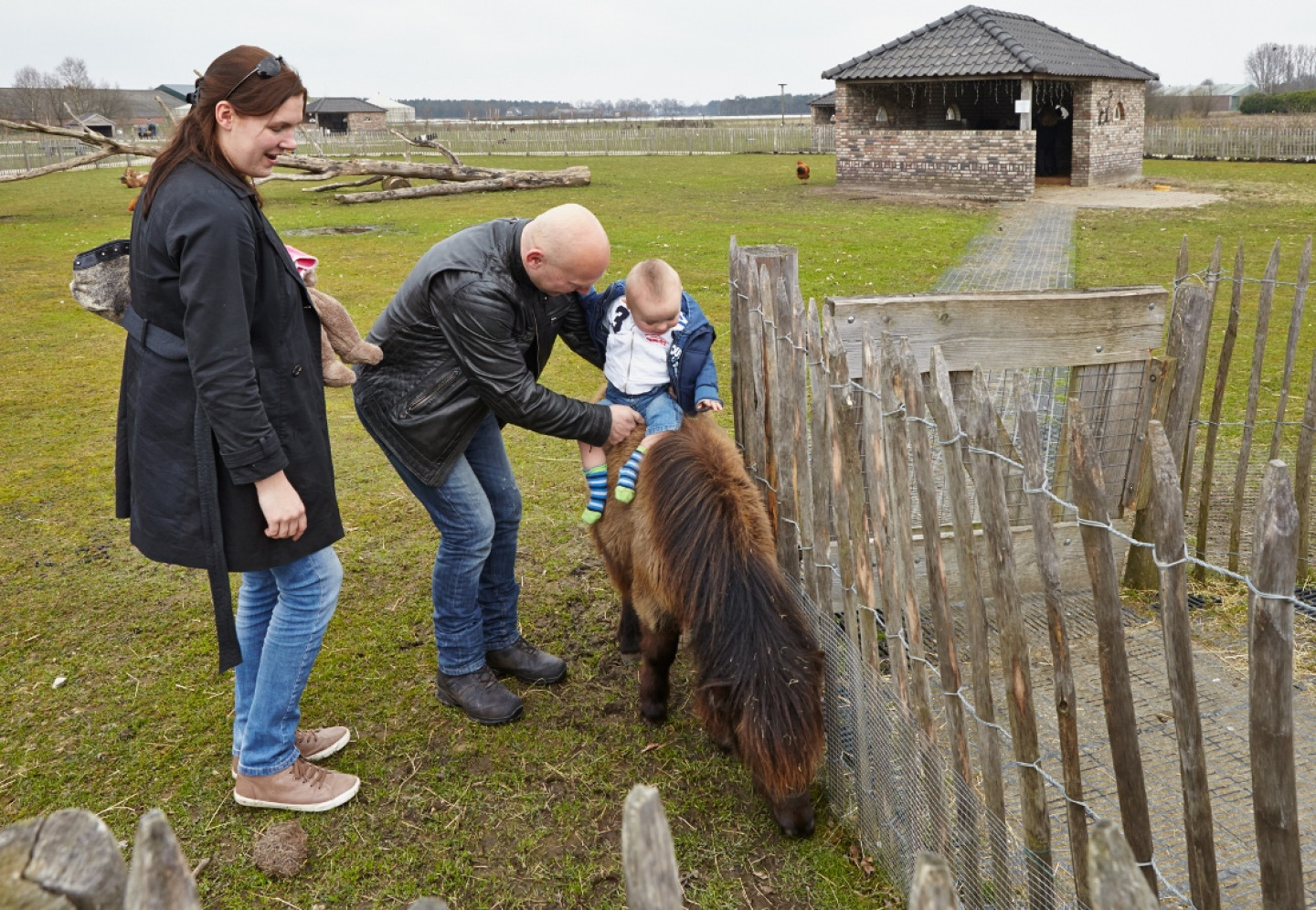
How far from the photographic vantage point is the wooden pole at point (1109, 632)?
1.83 meters

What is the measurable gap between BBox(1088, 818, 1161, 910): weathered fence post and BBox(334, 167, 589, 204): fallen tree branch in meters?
23.3

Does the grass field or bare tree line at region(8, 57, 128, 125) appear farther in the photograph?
bare tree line at region(8, 57, 128, 125)

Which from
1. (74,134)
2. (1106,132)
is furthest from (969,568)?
(1106,132)

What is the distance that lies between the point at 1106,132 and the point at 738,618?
80.1 ft

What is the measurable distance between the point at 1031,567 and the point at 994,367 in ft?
3.23

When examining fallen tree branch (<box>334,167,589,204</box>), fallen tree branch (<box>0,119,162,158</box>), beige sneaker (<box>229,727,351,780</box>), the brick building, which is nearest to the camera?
beige sneaker (<box>229,727,351,780</box>)

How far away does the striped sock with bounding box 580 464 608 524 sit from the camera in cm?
339

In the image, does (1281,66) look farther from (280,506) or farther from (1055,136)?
(280,506)

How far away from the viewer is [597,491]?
3.39 meters

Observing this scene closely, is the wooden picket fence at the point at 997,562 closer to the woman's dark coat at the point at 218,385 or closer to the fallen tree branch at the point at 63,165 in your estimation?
the woman's dark coat at the point at 218,385

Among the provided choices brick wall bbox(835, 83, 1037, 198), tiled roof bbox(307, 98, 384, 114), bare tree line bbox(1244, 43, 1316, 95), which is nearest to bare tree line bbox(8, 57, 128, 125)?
tiled roof bbox(307, 98, 384, 114)

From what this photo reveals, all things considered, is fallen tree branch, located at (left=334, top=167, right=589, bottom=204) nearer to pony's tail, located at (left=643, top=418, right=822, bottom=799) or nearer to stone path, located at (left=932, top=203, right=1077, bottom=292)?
stone path, located at (left=932, top=203, right=1077, bottom=292)

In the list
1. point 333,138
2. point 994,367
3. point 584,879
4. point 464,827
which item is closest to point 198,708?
point 464,827

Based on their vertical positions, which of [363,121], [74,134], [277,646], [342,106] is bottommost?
[277,646]
